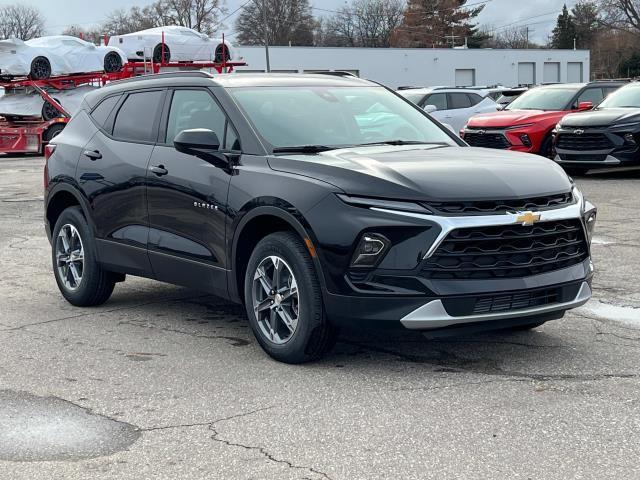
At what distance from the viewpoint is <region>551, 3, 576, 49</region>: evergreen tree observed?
10906 centimetres

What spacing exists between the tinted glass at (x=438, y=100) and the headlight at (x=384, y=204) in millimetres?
18240

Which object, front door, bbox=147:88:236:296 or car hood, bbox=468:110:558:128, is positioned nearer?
front door, bbox=147:88:236:296

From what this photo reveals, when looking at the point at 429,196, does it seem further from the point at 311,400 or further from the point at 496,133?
the point at 496,133

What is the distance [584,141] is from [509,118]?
1968 mm

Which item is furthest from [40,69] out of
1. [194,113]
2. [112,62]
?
[194,113]

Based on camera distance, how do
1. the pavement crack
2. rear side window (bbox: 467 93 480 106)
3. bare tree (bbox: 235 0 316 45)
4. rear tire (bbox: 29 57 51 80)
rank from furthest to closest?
bare tree (bbox: 235 0 316 45), rear tire (bbox: 29 57 51 80), rear side window (bbox: 467 93 480 106), the pavement crack

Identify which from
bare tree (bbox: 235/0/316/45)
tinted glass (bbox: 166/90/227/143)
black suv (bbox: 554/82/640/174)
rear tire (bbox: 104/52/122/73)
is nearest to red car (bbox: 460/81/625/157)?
black suv (bbox: 554/82/640/174)

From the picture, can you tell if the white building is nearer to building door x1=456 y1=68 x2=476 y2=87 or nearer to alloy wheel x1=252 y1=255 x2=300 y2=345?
building door x1=456 y1=68 x2=476 y2=87

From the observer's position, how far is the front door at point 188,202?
19.2 feet

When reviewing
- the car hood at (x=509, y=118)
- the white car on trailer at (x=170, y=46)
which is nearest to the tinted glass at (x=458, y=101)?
the car hood at (x=509, y=118)

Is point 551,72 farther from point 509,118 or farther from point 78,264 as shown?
point 78,264

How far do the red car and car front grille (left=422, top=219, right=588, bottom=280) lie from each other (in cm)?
1248

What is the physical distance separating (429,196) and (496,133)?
520 inches

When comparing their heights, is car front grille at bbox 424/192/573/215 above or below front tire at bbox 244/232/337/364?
above
